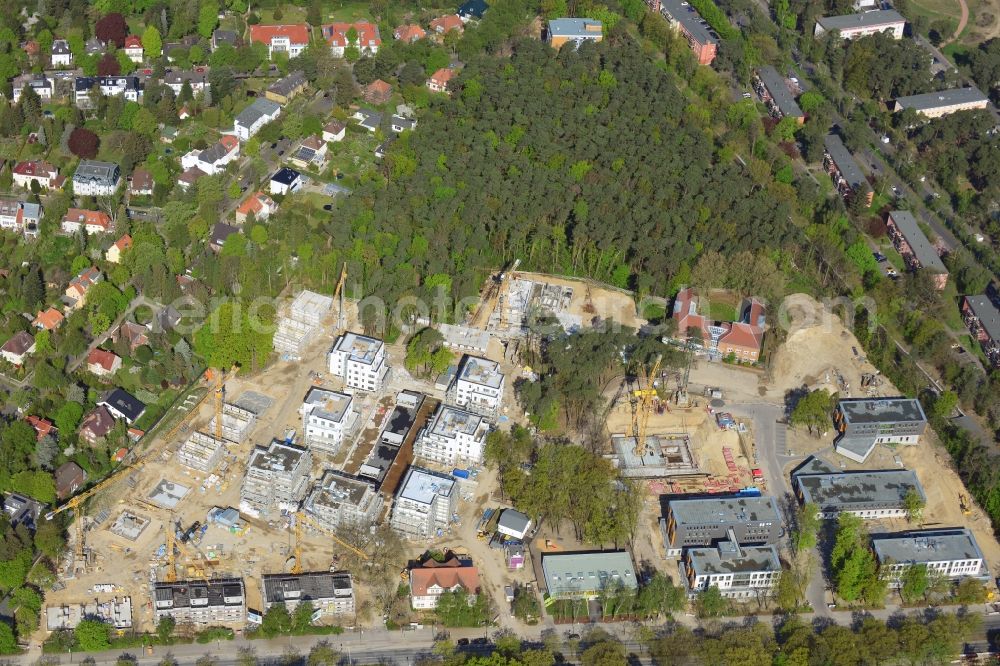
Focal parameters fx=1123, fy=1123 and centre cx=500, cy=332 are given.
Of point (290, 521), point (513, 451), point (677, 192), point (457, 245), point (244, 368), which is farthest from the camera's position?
point (677, 192)

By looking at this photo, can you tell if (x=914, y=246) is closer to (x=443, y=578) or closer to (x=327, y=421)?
(x=327, y=421)

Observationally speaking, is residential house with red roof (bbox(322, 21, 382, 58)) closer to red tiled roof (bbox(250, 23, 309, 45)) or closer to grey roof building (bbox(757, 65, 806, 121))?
red tiled roof (bbox(250, 23, 309, 45))

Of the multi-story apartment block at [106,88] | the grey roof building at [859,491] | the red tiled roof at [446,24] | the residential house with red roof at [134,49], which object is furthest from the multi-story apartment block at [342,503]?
the red tiled roof at [446,24]

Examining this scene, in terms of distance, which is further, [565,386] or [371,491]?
[565,386]

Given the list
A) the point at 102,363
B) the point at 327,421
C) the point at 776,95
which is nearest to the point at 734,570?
the point at 327,421

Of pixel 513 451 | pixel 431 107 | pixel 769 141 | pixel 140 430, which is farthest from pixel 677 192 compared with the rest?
pixel 140 430

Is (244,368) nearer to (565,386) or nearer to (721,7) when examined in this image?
(565,386)

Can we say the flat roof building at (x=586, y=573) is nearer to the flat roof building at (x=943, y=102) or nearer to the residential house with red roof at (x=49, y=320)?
the residential house with red roof at (x=49, y=320)
